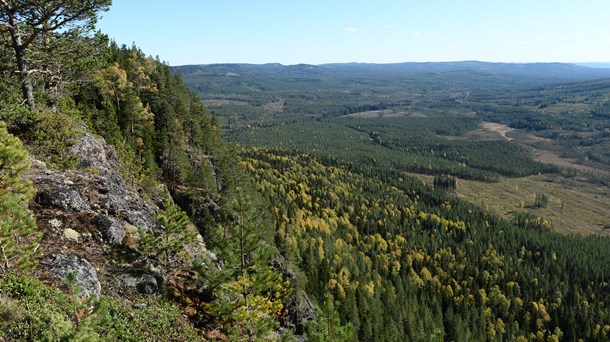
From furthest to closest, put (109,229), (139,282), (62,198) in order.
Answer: (62,198), (109,229), (139,282)

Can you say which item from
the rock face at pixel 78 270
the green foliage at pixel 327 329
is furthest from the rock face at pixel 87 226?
the green foliage at pixel 327 329

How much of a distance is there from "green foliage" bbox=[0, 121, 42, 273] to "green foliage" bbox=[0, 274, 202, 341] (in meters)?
1.21

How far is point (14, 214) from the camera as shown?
20016 millimetres

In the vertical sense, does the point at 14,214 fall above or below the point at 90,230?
above

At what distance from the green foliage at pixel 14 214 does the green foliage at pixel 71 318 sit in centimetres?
121

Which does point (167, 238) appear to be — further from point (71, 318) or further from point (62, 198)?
point (71, 318)

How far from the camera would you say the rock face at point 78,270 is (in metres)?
21.7

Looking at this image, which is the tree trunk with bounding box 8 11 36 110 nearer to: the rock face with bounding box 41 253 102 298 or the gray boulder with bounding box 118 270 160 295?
the rock face with bounding box 41 253 102 298

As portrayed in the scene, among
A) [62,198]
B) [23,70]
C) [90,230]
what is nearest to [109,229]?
[90,230]

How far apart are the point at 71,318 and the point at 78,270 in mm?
3585

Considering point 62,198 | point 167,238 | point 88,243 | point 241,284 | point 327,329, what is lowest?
point 327,329

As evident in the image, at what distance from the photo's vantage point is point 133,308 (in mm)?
23641

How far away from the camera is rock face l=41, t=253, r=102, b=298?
21.7m

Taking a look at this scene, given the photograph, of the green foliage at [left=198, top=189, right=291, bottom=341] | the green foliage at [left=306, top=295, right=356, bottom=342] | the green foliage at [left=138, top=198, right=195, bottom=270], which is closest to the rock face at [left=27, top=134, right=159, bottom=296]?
the green foliage at [left=138, top=198, right=195, bottom=270]
